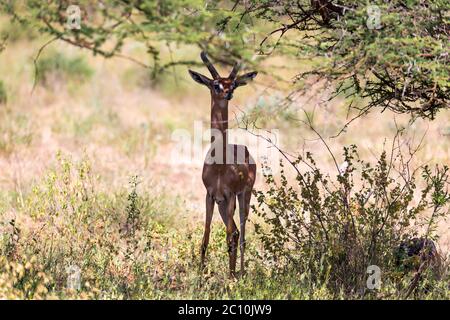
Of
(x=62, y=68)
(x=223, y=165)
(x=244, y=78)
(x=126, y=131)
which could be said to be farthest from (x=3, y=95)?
(x=244, y=78)

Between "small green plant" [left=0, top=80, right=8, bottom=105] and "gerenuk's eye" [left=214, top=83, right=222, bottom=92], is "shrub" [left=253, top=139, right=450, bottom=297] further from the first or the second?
"small green plant" [left=0, top=80, right=8, bottom=105]

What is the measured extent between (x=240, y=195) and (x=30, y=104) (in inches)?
385

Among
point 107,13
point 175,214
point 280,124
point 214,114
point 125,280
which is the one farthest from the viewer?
point 280,124

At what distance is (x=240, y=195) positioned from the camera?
28.0ft

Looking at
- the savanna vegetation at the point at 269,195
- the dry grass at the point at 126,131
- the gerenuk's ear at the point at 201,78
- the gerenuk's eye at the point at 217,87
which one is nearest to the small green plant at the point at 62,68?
the dry grass at the point at 126,131

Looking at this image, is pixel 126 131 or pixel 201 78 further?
pixel 126 131

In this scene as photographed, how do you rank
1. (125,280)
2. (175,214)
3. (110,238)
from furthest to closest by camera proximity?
(175,214) → (110,238) → (125,280)

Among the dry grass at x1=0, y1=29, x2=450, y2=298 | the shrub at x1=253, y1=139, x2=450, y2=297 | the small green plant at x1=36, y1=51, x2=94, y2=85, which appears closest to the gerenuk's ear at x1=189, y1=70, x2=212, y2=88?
the dry grass at x1=0, y1=29, x2=450, y2=298

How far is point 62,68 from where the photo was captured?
66.1 feet

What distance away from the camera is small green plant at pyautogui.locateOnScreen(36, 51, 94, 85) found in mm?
19562

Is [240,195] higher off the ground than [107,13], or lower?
lower

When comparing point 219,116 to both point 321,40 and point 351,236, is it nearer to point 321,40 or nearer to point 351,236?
point 321,40

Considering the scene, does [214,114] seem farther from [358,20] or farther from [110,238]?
[358,20]
